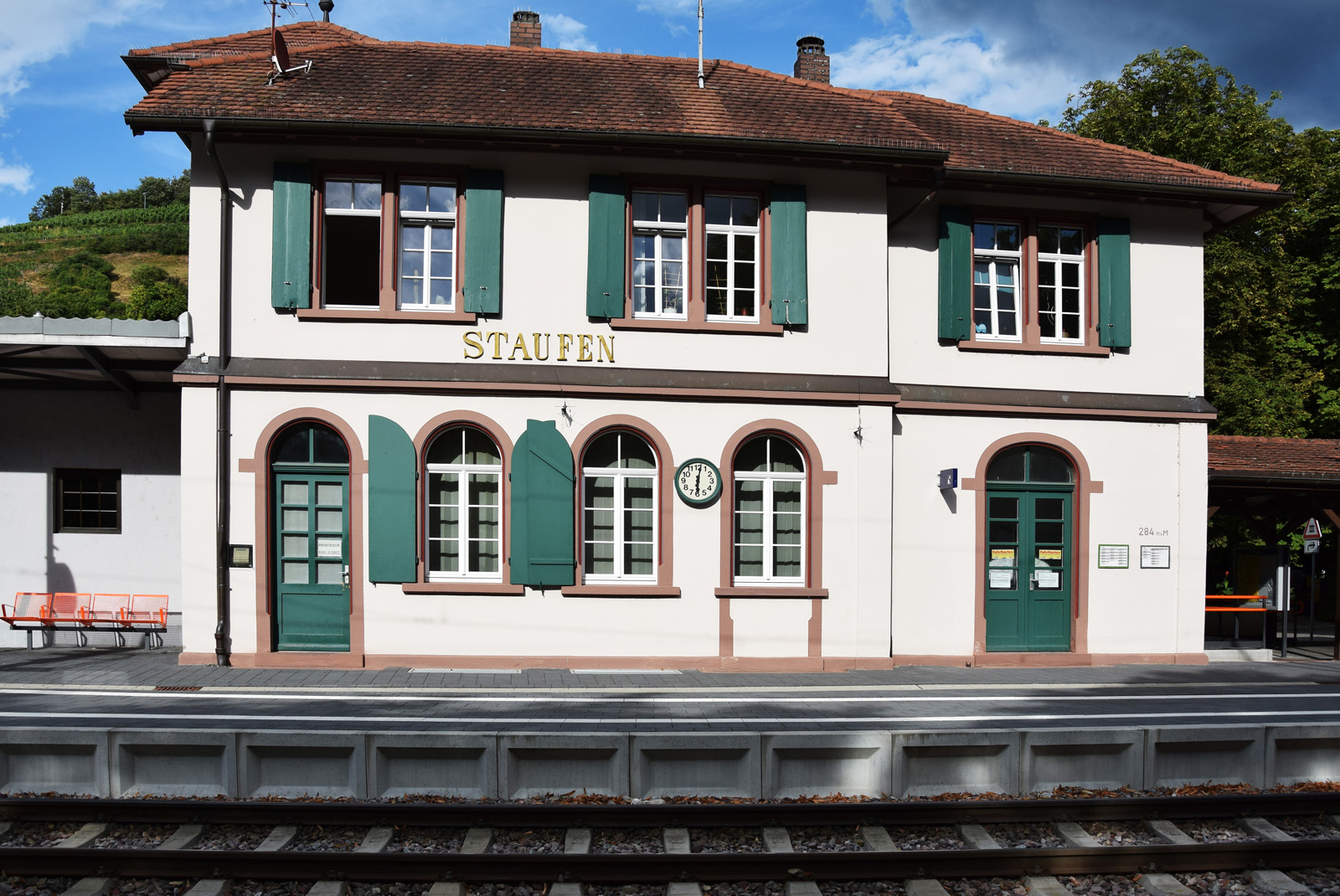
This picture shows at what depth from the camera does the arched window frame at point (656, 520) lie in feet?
40.1

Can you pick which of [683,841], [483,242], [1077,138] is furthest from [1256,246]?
[683,841]

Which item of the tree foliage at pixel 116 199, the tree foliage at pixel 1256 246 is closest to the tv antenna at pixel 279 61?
the tree foliage at pixel 1256 246

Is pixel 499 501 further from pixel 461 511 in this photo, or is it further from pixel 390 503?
pixel 390 503

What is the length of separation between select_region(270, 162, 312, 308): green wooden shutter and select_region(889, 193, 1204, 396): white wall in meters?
8.01

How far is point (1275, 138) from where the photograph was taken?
25.2m

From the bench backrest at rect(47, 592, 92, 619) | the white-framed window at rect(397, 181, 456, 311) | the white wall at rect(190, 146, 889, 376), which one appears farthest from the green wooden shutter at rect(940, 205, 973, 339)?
the bench backrest at rect(47, 592, 92, 619)

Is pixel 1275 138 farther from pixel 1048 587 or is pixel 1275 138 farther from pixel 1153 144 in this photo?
pixel 1048 587

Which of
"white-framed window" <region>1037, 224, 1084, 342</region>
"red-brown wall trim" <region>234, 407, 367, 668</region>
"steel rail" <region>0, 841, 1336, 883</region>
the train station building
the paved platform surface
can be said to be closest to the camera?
"steel rail" <region>0, 841, 1336, 883</region>

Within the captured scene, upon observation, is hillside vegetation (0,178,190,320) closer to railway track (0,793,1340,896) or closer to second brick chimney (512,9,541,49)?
second brick chimney (512,9,541,49)

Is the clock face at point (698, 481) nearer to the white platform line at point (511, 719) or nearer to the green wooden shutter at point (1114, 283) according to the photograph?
the white platform line at point (511, 719)

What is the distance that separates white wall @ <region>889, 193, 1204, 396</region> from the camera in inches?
532

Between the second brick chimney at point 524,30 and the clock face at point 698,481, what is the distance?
8.52 meters

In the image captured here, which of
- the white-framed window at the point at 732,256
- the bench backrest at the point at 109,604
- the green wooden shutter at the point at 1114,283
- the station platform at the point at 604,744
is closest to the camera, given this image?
the station platform at the point at 604,744

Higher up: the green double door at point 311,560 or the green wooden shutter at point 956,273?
the green wooden shutter at point 956,273
